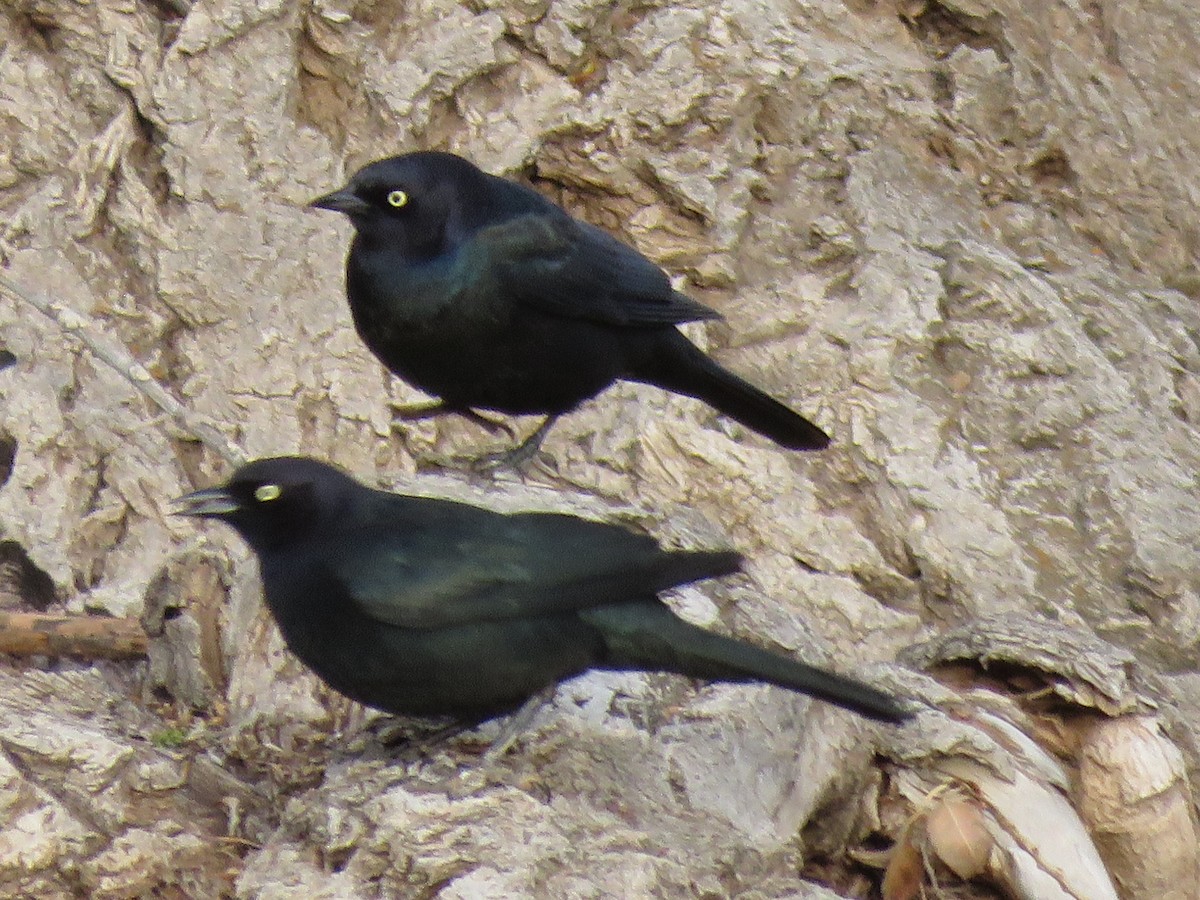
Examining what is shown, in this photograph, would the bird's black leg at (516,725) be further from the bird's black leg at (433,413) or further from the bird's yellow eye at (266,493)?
the bird's black leg at (433,413)

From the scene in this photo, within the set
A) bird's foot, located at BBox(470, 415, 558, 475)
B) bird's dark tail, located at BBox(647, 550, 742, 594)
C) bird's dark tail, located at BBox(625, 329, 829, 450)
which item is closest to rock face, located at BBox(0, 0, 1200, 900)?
bird's foot, located at BBox(470, 415, 558, 475)

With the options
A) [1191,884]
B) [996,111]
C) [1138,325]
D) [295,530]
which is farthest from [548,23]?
[1191,884]

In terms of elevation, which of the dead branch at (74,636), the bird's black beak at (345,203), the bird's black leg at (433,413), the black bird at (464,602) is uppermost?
the bird's black beak at (345,203)

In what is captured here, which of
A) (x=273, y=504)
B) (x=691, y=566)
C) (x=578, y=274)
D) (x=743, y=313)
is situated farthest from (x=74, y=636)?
(x=743, y=313)

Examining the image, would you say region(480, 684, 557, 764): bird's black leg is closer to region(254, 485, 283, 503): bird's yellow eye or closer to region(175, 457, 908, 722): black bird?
region(175, 457, 908, 722): black bird

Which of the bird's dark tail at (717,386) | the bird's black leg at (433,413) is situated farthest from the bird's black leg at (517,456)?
the bird's dark tail at (717,386)
